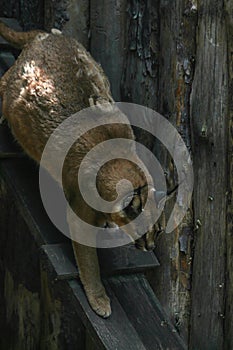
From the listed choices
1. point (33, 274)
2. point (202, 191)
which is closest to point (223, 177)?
point (202, 191)

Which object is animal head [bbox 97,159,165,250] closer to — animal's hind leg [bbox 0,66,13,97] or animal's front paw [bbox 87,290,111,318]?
animal's front paw [bbox 87,290,111,318]

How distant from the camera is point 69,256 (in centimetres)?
404

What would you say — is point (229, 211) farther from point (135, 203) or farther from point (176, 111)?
point (135, 203)

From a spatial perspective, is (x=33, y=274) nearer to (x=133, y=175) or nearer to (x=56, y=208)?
(x=56, y=208)

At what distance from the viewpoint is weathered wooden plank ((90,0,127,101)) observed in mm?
4340

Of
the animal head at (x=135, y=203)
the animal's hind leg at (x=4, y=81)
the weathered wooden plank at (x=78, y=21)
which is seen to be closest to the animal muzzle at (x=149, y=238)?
the animal head at (x=135, y=203)

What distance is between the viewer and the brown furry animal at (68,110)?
3742 millimetres

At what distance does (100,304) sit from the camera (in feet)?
12.8

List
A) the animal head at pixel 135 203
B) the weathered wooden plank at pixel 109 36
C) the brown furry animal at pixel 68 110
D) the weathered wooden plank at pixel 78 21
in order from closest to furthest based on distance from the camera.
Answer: the animal head at pixel 135 203 → the brown furry animal at pixel 68 110 → the weathered wooden plank at pixel 109 36 → the weathered wooden plank at pixel 78 21

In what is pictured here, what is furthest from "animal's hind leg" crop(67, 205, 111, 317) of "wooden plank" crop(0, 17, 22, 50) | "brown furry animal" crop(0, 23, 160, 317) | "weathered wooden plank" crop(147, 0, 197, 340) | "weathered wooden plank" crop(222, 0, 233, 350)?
"wooden plank" crop(0, 17, 22, 50)

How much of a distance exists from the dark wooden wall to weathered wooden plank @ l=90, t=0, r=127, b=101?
0.25 ft

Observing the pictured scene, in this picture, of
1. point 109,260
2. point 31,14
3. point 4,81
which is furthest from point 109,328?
point 31,14

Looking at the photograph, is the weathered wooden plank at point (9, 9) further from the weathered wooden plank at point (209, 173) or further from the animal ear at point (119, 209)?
the animal ear at point (119, 209)

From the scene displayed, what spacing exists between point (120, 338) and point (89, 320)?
19 centimetres
